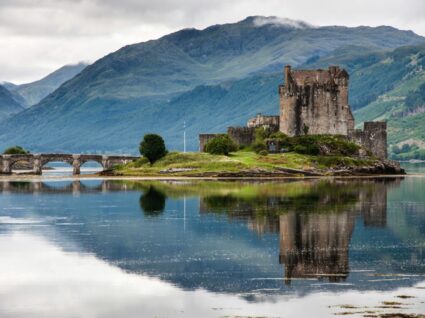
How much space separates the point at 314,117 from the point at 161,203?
69572mm

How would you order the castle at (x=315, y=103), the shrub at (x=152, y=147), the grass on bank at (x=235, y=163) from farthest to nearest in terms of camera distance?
the castle at (x=315, y=103)
the shrub at (x=152, y=147)
the grass on bank at (x=235, y=163)

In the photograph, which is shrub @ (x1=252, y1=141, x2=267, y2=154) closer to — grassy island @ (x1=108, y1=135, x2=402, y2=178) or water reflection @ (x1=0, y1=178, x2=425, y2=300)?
grassy island @ (x1=108, y1=135, x2=402, y2=178)

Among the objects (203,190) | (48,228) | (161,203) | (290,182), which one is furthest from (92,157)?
(48,228)

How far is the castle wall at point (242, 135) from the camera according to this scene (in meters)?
168

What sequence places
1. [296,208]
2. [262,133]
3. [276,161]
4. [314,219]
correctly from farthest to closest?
[262,133] < [276,161] < [296,208] < [314,219]

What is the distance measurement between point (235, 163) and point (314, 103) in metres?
20.3

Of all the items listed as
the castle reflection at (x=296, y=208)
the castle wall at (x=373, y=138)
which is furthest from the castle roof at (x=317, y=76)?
the castle reflection at (x=296, y=208)

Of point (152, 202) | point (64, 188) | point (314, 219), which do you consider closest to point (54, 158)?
point (64, 188)

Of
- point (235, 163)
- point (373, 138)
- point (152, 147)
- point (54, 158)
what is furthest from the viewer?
point (54, 158)

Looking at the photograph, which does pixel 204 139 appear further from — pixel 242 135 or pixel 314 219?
pixel 314 219

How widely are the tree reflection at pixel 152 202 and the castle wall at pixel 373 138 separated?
57838 millimetres

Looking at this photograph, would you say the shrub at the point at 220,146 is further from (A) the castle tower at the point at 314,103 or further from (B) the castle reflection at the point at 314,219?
(B) the castle reflection at the point at 314,219

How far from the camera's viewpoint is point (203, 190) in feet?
376

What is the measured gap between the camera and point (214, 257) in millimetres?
56344
